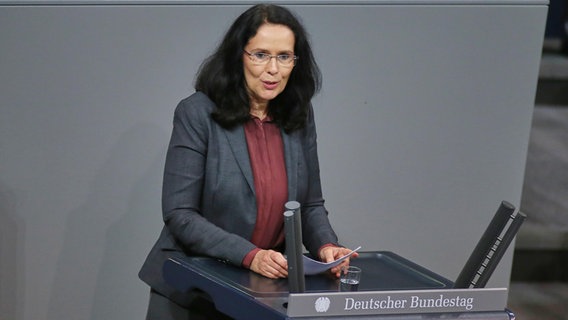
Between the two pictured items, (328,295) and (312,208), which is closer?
(328,295)

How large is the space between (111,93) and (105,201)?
1.21 ft

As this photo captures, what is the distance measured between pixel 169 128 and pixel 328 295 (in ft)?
4.87

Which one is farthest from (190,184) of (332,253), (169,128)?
(169,128)

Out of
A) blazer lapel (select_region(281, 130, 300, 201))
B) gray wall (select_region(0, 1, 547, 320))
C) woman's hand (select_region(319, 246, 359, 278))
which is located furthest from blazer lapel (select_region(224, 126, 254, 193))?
gray wall (select_region(0, 1, 547, 320))

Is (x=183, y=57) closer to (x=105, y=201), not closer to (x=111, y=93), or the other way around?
(x=111, y=93)

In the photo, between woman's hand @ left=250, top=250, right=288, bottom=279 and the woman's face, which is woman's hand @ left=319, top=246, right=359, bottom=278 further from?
the woman's face

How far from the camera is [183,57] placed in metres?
3.33

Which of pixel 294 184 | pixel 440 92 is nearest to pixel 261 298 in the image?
pixel 294 184

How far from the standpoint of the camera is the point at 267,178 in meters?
2.60

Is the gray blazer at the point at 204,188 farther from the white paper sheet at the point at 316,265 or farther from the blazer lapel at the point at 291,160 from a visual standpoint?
the white paper sheet at the point at 316,265

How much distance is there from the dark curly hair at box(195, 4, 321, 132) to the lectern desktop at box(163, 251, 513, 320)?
425 millimetres

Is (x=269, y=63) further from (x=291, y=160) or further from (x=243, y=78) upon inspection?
(x=291, y=160)

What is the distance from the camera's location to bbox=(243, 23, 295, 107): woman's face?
8.38ft

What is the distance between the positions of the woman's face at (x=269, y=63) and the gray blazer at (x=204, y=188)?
12 cm
